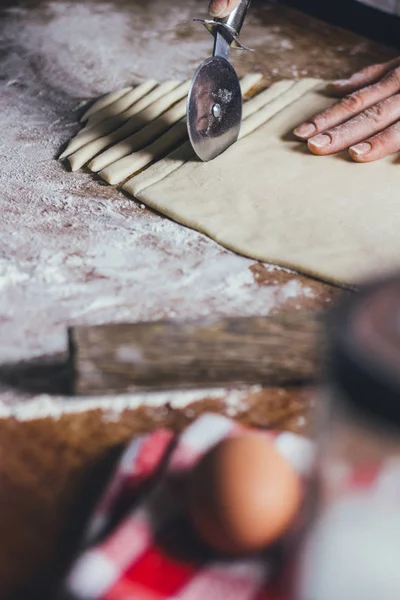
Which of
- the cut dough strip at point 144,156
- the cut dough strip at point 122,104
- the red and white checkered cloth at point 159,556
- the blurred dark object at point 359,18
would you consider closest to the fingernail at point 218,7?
the cut dough strip at point 144,156

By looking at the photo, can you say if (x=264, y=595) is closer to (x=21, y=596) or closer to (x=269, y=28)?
(x=21, y=596)

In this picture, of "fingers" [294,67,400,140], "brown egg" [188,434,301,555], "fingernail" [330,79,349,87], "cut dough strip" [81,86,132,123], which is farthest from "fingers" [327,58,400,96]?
"brown egg" [188,434,301,555]

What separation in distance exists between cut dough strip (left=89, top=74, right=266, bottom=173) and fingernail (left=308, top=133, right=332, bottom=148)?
1.04 feet

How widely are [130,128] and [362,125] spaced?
1.97 ft

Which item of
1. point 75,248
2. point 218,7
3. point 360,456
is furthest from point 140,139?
point 360,456

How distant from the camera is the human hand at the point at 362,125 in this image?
5.84ft

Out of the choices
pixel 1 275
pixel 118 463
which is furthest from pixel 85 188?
pixel 118 463

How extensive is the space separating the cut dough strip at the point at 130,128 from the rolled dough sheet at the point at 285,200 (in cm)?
9

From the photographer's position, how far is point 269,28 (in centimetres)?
262

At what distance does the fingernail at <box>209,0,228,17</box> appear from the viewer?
→ 5.57 feet

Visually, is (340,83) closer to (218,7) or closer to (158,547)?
(218,7)

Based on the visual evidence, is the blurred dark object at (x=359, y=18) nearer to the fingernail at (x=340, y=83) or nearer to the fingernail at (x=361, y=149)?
the fingernail at (x=340, y=83)

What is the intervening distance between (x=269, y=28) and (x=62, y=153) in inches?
44.2

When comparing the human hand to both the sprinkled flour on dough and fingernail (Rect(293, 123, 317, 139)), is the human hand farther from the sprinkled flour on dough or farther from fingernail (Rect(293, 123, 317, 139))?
the sprinkled flour on dough
